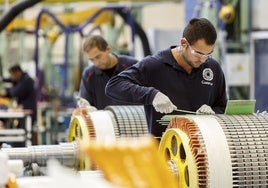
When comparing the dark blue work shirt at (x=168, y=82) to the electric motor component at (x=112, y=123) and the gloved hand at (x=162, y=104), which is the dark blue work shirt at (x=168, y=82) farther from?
the electric motor component at (x=112, y=123)

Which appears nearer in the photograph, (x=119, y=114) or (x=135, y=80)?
(x=135, y=80)

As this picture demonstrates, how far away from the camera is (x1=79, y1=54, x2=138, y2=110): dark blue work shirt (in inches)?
167

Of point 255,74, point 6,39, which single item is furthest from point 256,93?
point 6,39

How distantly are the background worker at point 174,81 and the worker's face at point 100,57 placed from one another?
41.0 inches

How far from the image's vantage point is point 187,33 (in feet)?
9.52

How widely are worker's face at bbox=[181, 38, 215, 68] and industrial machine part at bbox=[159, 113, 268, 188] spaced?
417 mm

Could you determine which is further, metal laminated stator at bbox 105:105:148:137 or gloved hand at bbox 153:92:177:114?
metal laminated stator at bbox 105:105:148:137

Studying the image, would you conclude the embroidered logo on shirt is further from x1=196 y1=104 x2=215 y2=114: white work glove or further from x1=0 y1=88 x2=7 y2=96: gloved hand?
x1=0 y1=88 x2=7 y2=96: gloved hand

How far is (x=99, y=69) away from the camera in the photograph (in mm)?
4273

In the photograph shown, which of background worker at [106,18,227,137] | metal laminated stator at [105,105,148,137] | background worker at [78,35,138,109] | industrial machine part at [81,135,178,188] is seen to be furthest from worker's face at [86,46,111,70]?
industrial machine part at [81,135,178,188]

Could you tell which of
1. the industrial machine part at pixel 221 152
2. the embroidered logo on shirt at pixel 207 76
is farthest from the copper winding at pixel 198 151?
the embroidered logo on shirt at pixel 207 76

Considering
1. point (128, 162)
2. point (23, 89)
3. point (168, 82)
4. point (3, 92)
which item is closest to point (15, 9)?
point (168, 82)

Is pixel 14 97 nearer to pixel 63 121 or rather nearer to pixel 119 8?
pixel 63 121

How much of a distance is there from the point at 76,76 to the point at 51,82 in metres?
0.41
